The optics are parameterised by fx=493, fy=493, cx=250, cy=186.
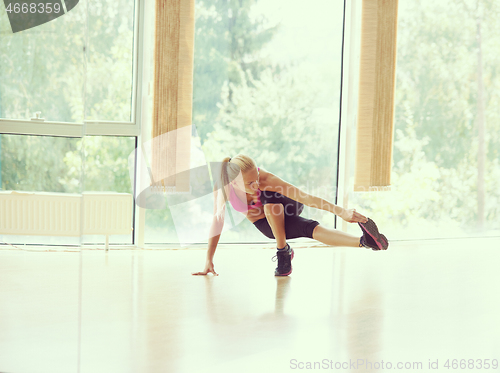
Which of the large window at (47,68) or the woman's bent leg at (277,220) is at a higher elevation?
the large window at (47,68)

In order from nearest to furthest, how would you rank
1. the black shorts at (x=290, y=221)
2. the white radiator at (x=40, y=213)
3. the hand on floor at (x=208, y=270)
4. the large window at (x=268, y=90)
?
the white radiator at (x=40, y=213), the hand on floor at (x=208, y=270), the black shorts at (x=290, y=221), the large window at (x=268, y=90)

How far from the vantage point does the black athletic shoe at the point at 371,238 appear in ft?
11.0

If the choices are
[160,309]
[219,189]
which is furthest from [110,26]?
[160,309]

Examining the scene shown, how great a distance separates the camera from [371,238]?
3377 millimetres

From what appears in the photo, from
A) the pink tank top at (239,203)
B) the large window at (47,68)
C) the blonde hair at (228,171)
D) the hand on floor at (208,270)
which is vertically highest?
the large window at (47,68)

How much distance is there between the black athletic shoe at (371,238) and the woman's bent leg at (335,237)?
99mm

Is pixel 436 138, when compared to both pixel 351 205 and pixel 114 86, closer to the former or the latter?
pixel 351 205

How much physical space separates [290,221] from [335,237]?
351 millimetres

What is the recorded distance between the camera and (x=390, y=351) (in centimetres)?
204

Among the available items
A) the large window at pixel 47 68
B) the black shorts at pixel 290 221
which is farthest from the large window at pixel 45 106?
the black shorts at pixel 290 221

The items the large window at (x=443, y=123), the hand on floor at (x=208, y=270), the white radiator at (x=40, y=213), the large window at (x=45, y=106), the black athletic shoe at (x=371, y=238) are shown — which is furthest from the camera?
the large window at (x=443, y=123)

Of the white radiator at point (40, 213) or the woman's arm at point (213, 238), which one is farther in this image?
the woman's arm at point (213, 238)

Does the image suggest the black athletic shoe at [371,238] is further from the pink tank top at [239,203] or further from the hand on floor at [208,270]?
the hand on floor at [208,270]

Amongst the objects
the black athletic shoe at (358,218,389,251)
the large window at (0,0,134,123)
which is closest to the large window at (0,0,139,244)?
the large window at (0,0,134,123)
